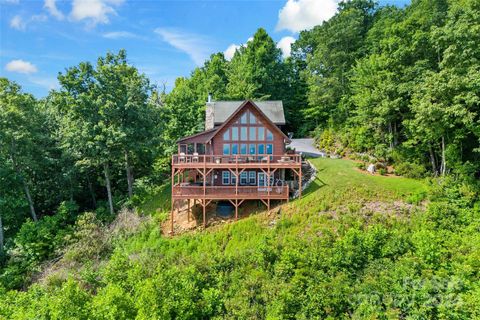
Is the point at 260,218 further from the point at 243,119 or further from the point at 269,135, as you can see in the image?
the point at 243,119

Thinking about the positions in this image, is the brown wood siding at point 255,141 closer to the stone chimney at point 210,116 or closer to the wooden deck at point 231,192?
the stone chimney at point 210,116

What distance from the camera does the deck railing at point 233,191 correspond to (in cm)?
2230

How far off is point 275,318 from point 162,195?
16894 mm

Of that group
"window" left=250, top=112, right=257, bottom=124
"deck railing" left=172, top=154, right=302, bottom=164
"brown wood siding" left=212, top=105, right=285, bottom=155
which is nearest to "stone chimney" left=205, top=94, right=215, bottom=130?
"brown wood siding" left=212, top=105, right=285, bottom=155

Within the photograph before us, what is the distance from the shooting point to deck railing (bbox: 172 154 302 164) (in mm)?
22938

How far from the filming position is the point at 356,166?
1016 inches

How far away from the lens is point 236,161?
22.5 meters

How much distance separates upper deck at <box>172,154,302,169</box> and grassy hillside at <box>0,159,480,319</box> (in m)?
3.17

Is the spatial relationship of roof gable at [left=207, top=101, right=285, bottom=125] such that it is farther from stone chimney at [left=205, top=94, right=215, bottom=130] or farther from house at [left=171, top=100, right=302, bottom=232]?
stone chimney at [left=205, top=94, right=215, bottom=130]

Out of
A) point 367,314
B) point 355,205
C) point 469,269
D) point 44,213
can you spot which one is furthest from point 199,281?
point 44,213

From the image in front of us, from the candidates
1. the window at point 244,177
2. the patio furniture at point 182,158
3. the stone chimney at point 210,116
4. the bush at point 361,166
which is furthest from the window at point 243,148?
the bush at point 361,166

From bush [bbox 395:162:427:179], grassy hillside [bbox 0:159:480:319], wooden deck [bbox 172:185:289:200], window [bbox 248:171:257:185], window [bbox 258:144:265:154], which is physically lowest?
grassy hillside [bbox 0:159:480:319]

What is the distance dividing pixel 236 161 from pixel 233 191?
2.20 metres

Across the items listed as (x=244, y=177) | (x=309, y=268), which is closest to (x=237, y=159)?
(x=244, y=177)
